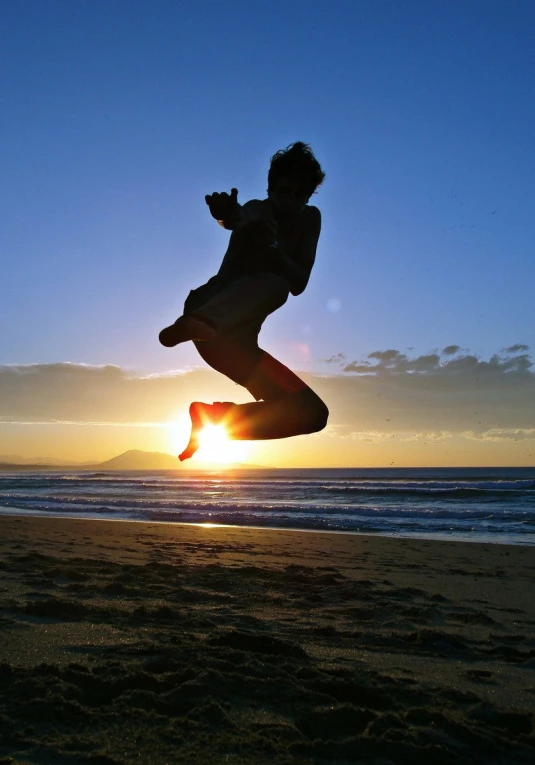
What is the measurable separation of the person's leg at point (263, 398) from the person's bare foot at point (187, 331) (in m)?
0.27

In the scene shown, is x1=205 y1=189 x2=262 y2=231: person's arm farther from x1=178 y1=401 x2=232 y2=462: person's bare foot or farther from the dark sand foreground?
the dark sand foreground

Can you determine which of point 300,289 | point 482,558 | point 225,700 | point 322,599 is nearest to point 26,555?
point 322,599

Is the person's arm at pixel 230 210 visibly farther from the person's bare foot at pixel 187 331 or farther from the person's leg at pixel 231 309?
the person's bare foot at pixel 187 331

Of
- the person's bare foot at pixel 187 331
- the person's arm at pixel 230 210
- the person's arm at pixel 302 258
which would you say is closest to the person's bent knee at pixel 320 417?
the person's arm at pixel 302 258

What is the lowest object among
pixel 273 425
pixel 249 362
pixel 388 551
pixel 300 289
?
pixel 388 551

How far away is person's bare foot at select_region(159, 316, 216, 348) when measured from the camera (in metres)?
2.77

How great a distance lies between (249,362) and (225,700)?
167 centimetres

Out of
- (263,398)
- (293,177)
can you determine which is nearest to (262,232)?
(293,177)

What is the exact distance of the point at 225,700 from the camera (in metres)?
2.97

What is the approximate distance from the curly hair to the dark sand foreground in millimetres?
2716

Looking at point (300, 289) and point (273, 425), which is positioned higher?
point (300, 289)

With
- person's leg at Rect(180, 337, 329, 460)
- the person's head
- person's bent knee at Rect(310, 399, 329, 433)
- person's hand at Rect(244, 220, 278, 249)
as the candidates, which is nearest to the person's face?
the person's head

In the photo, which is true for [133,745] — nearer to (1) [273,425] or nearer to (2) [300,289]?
(1) [273,425]

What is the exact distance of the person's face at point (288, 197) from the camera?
3.38 m
